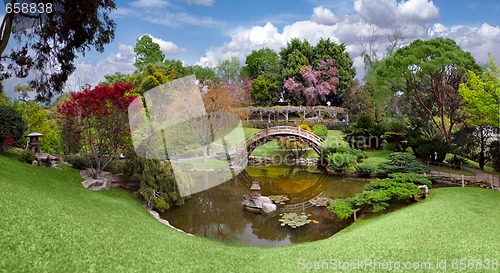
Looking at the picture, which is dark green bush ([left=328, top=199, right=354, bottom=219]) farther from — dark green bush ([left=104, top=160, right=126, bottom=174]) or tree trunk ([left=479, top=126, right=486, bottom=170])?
tree trunk ([left=479, top=126, right=486, bottom=170])

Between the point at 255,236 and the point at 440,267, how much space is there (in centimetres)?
554

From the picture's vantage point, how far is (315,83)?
114ft

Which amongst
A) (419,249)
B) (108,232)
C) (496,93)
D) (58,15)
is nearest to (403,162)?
(496,93)

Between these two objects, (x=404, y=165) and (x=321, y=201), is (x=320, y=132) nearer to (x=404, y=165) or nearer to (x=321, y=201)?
(x=404, y=165)

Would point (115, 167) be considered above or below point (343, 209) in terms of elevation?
above

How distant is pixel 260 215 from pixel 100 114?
6.46m

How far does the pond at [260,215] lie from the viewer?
9.73m

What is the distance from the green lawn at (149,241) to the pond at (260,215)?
2497mm

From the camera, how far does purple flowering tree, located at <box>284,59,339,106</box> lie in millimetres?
34469

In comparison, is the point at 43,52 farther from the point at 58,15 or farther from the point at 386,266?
the point at 386,266

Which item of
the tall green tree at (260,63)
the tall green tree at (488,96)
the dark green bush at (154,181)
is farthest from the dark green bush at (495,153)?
the tall green tree at (260,63)

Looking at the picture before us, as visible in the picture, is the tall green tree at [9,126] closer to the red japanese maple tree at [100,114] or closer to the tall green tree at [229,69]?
the red japanese maple tree at [100,114]

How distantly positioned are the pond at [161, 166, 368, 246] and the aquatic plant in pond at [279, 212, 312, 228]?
0.17m

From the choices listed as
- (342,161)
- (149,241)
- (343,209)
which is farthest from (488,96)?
(149,241)
